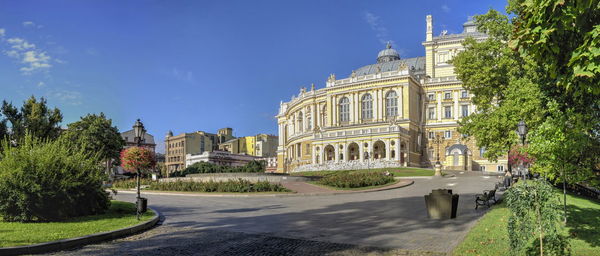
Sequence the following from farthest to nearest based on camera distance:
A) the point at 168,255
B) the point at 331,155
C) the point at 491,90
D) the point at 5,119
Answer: the point at 331,155, the point at 5,119, the point at 491,90, the point at 168,255

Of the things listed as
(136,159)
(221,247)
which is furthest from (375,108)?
(221,247)

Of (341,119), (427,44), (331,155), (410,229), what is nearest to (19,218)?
(410,229)

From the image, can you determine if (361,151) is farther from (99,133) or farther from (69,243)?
(69,243)

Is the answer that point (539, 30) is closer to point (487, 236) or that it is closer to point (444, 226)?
point (487, 236)

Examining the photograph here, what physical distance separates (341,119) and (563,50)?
265ft

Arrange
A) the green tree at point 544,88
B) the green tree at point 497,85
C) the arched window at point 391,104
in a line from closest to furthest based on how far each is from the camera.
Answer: the green tree at point 544,88 < the green tree at point 497,85 < the arched window at point 391,104

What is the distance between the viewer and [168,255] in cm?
1019

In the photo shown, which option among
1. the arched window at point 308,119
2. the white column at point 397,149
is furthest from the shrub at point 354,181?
the arched window at point 308,119

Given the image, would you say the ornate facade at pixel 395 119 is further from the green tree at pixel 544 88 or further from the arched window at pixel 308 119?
the green tree at pixel 544 88

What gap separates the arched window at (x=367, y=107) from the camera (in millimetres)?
86688

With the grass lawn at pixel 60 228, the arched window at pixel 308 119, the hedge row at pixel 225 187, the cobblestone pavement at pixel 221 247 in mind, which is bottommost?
the hedge row at pixel 225 187

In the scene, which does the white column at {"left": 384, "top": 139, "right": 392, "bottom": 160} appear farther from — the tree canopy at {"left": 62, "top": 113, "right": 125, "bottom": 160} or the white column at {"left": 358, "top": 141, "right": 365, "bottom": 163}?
the tree canopy at {"left": 62, "top": 113, "right": 125, "bottom": 160}

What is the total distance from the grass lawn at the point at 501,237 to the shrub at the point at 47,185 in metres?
13.2

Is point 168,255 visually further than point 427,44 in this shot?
No
